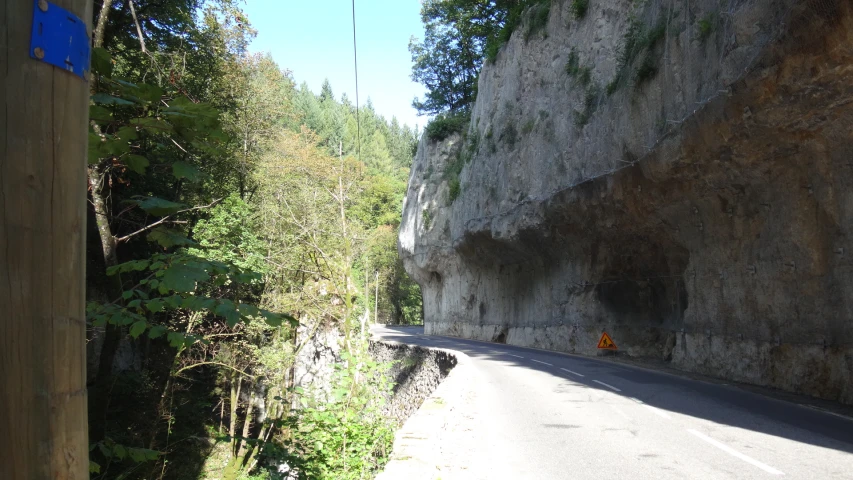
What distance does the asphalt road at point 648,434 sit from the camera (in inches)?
253

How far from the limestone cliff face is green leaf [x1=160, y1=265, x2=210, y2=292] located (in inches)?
438

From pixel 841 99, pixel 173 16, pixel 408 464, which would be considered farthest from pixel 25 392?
pixel 173 16

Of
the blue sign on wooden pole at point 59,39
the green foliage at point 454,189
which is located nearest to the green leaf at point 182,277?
the blue sign on wooden pole at point 59,39

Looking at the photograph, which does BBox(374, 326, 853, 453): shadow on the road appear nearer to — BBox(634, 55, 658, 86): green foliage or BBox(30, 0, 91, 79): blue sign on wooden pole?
BBox(30, 0, 91, 79): blue sign on wooden pole

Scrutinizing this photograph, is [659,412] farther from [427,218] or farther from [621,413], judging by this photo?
[427,218]

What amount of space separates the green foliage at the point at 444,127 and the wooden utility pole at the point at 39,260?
4611cm

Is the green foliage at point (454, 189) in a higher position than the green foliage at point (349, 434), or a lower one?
higher

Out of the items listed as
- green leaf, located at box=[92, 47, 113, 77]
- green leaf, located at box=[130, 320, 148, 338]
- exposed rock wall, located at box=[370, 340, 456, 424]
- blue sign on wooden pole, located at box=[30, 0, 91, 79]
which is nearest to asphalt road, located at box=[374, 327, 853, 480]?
green leaf, located at box=[130, 320, 148, 338]

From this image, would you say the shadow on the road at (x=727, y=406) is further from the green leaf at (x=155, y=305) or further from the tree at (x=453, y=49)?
the tree at (x=453, y=49)

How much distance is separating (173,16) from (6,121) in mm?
16341

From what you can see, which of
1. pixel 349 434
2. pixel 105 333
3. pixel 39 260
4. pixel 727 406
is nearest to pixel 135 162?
pixel 39 260

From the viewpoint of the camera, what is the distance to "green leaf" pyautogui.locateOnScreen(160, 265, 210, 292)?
8.38 ft

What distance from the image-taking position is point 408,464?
557cm

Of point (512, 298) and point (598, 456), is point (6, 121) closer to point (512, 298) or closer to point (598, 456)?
point (598, 456)
